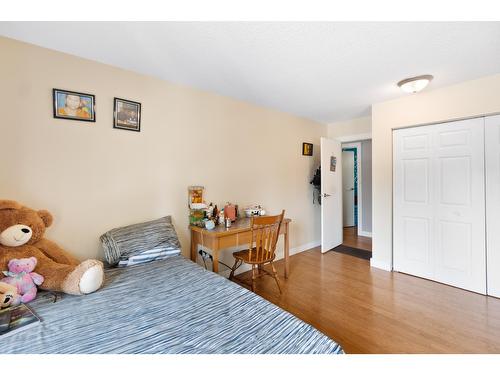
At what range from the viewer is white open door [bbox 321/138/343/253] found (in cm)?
371

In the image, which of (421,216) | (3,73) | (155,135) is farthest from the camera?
(421,216)

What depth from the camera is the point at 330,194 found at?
3.88 m

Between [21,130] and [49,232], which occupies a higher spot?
[21,130]

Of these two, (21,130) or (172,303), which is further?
(21,130)

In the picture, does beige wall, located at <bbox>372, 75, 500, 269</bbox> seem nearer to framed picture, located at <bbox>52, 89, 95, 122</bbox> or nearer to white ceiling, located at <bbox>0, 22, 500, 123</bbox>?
white ceiling, located at <bbox>0, 22, 500, 123</bbox>

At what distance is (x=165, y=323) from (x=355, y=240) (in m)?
4.30

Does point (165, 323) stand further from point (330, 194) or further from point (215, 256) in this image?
point (330, 194)

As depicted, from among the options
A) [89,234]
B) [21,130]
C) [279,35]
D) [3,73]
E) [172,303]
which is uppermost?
[279,35]

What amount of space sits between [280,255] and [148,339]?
2725 millimetres

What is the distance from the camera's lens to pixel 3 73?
165 centimetres

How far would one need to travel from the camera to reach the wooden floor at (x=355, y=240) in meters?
4.20

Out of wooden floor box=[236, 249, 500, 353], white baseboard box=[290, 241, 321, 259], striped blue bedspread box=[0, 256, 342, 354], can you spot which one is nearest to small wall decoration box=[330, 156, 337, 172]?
white baseboard box=[290, 241, 321, 259]

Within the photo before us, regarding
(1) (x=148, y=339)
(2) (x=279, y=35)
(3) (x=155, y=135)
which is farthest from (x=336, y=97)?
(1) (x=148, y=339)
